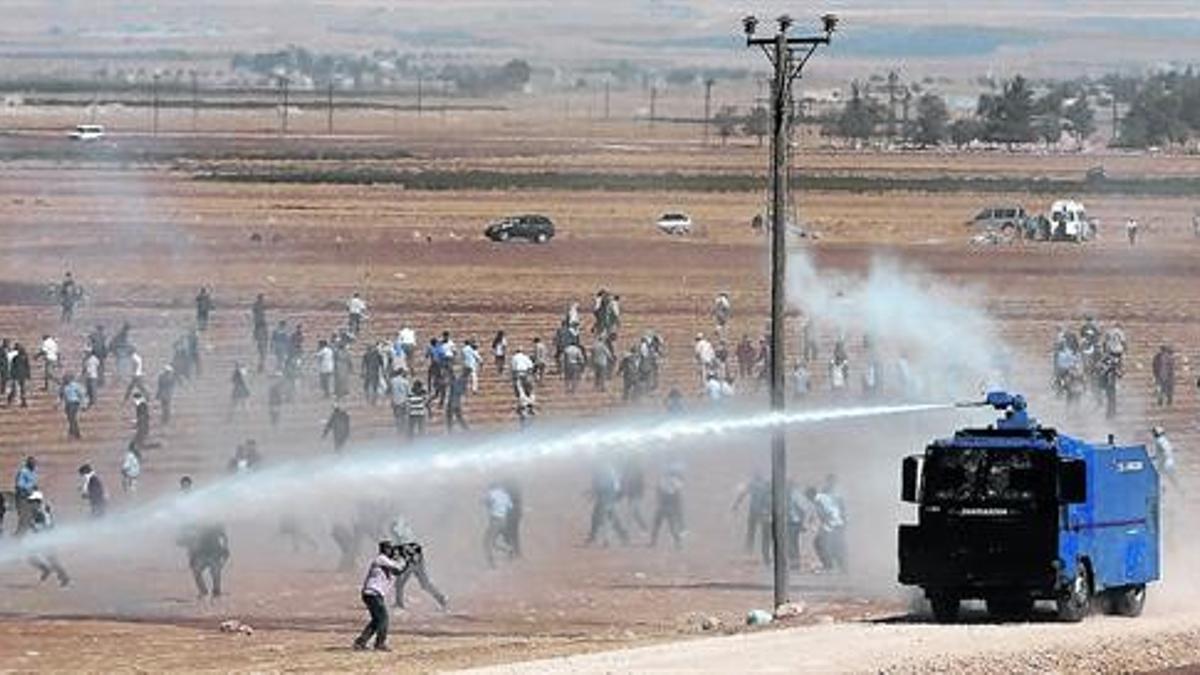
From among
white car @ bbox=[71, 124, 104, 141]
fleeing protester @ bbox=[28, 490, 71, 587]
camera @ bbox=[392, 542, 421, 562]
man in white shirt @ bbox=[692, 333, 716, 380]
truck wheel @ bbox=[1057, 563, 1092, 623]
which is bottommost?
fleeing protester @ bbox=[28, 490, 71, 587]

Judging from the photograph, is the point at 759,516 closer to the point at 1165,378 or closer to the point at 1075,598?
the point at 1075,598

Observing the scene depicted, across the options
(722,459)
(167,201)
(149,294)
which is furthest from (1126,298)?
(167,201)

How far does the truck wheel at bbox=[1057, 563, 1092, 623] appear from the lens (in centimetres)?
3966

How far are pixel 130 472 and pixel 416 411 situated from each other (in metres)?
7.73

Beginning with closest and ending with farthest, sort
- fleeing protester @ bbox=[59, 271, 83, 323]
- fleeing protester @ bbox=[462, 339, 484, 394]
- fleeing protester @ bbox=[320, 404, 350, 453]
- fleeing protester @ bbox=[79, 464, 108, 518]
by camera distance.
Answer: fleeing protester @ bbox=[79, 464, 108, 518], fleeing protester @ bbox=[320, 404, 350, 453], fleeing protester @ bbox=[462, 339, 484, 394], fleeing protester @ bbox=[59, 271, 83, 323]

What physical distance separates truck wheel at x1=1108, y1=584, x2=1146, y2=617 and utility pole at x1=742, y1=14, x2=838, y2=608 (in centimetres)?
454

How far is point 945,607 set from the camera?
1591 inches

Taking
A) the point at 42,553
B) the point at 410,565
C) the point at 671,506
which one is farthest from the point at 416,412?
the point at 410,565

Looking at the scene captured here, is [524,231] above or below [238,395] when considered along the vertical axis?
above

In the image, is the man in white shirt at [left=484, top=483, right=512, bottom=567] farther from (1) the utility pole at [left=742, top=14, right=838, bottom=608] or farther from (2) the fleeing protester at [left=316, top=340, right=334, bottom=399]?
(2) the fleeing protester at [left=316, top=340, right=334, bottom=399]

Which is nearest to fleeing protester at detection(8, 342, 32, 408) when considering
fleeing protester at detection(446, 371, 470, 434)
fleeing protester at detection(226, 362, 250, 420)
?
fleeing protester at detection(226, 362, 250, 420)

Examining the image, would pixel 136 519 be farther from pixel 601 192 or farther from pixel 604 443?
pixel 601 192

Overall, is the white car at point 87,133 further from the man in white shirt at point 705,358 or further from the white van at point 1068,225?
the man in white shirt at point 705,358

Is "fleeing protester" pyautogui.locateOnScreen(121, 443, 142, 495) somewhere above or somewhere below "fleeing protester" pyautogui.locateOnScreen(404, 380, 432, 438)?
below
